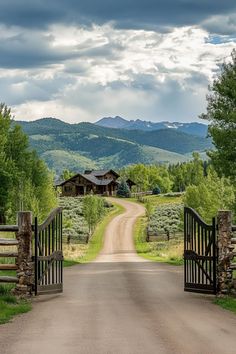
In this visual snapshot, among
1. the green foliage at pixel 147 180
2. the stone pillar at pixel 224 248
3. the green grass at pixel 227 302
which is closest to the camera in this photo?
the green grass at pixel 227 302

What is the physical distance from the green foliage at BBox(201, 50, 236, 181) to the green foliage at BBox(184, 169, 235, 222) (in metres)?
8.59

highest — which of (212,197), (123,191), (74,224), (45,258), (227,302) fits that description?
(123,191)

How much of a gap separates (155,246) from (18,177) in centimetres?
1526

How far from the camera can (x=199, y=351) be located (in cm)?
1041

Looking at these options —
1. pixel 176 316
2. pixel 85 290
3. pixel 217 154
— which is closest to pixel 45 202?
pixel 217 154

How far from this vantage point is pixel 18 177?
6100cm

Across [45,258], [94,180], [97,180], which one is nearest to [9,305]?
[45,258]

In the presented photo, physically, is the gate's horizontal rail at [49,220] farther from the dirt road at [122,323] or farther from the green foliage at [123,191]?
the green foliage at [123,191]

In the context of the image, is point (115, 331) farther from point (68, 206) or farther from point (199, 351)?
point (68, 206)

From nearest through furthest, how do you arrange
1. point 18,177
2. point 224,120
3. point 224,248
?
point 224,248, point 224,120, point 18,177

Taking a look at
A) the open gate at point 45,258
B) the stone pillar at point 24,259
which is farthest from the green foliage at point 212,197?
the stone pillar at point 24,259

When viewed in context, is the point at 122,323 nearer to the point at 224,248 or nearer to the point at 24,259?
the point at 24,259

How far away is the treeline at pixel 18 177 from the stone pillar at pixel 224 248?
35984mm

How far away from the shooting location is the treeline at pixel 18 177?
191 ft
